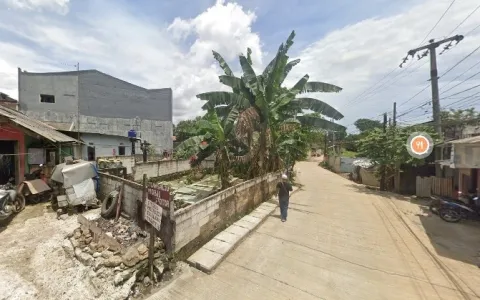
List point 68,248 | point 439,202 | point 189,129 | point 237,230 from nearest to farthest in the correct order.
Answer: point 68,248 → point 237,230 → point 439,202 → point 189,129

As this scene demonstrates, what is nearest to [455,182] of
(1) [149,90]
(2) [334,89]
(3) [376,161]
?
(3) [376,161]

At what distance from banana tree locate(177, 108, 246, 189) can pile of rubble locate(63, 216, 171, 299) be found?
459cm

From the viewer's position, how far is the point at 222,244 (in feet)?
20.9

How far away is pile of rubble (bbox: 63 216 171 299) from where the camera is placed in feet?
15.7

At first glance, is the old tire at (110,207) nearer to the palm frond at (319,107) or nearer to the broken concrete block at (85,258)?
the broken concrete block at (85,258)

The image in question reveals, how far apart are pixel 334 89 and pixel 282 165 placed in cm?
534

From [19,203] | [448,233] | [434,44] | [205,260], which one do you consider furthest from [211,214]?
[434,44]

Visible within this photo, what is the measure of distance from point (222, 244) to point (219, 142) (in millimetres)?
5167

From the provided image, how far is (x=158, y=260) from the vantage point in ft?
17.1

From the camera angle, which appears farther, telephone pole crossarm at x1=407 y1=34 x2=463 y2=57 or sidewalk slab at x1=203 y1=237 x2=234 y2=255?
telephone pole crossarm at x1=407 y1=34 x2=463 y2=57

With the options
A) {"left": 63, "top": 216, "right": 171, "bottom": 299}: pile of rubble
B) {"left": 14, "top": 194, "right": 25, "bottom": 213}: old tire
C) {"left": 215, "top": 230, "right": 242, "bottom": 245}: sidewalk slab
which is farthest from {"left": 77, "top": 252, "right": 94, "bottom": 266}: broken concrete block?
{"left": 14, "top": 194, "right": 25, "bottom": 213}: old tire

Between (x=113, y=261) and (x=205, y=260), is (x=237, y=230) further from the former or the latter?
(x=113, y=261)

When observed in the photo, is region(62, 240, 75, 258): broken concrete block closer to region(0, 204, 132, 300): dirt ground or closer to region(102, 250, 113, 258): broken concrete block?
region(0, 204, 132, 300): dirt ground

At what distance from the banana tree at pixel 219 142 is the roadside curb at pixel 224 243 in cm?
230
